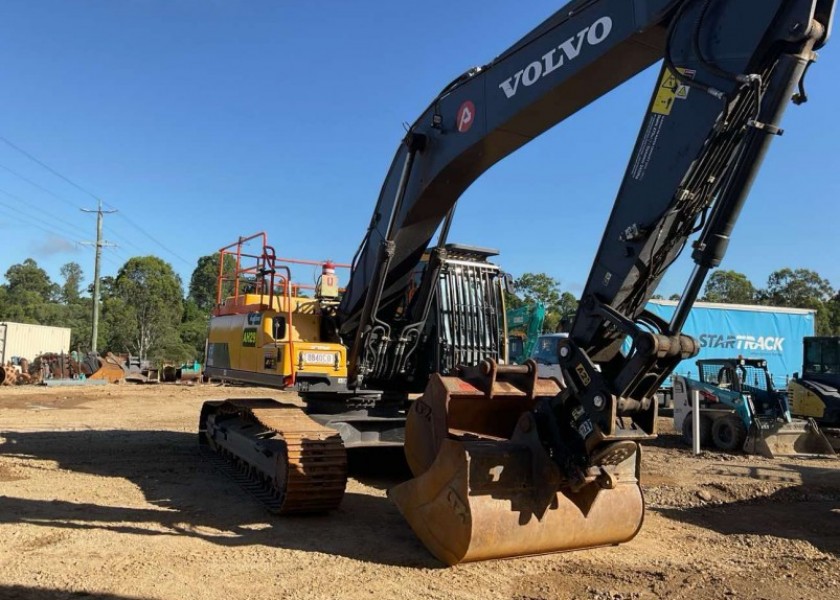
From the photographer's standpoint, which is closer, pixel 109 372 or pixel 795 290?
pixel 109 372

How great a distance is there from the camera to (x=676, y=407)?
13883 millimetres

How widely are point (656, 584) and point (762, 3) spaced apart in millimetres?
3617

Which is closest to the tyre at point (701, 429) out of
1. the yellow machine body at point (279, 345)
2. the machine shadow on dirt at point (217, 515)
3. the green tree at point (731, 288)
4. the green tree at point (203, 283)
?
the machine shadow on dirt at point (217, 515)

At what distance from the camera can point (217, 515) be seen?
611 centimetres

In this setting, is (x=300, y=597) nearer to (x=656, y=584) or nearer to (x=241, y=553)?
(x=241, y=553)

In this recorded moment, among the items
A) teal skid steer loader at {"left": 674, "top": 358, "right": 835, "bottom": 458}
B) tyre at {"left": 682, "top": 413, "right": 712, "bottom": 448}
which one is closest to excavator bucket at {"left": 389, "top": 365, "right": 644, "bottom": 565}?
teal skid steer loader at {"left": 674, "top": 358, "right": 835, "bottom": 458}

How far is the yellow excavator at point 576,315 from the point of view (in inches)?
154

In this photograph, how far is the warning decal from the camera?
414cm

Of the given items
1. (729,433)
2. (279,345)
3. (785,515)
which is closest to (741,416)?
(729,433)

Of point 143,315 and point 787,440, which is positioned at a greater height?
point 143,315

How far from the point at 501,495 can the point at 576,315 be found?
4.32 feet

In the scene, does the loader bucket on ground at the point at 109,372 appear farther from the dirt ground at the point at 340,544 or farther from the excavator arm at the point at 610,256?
the excavator arm at the point at 610,256

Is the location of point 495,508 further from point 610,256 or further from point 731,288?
point 731,288

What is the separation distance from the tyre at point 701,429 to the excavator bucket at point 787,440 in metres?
0.93
